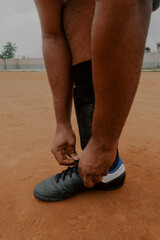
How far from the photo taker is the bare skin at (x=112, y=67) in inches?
16.6

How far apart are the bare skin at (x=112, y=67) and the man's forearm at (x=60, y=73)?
0.31 metres

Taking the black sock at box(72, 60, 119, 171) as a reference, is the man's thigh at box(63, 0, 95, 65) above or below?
above

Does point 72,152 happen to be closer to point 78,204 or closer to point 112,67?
point 78,204

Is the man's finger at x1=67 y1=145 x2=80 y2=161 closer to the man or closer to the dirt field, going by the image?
the man

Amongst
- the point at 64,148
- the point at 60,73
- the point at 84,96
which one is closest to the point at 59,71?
the point at 60,73

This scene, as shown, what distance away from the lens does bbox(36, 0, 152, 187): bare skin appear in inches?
16.6

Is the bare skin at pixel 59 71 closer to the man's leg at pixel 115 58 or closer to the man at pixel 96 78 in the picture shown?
the man at pixel 96 78

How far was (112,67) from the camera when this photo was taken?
0.45 meters

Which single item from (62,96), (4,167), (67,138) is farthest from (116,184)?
(4,167)

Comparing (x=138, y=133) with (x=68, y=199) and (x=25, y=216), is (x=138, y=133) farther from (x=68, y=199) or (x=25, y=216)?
(x=25, y=216)

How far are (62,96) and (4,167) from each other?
23.3 inches

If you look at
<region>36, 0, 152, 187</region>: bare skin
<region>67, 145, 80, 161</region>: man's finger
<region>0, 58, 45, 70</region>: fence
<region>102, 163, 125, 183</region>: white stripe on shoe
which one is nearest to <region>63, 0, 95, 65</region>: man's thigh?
<region>36, 0, 152, 187</region>: bare skin

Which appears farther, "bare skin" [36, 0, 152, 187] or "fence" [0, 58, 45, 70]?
"fence" [0, 58, 45, 70]

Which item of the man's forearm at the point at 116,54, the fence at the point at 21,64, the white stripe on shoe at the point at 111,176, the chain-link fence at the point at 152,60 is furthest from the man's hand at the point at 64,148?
the fence at the point at 21,64
